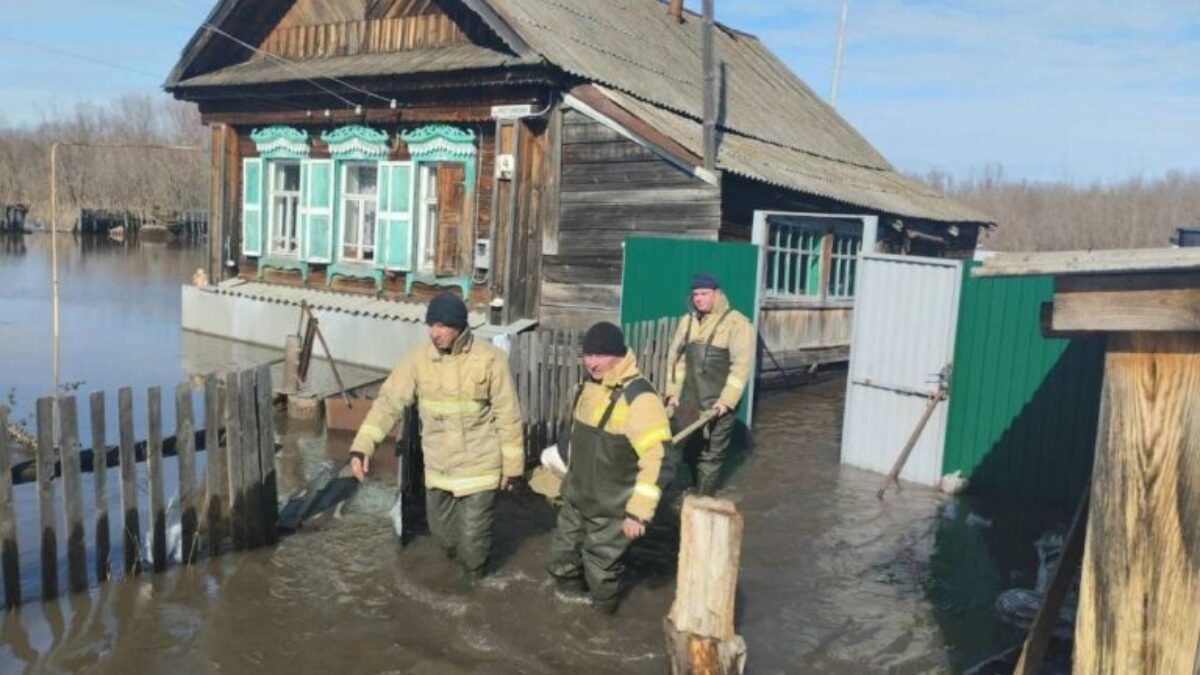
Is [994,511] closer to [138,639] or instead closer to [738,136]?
[138,639]

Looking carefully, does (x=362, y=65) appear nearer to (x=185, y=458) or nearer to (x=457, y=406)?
(x=185, y=458)

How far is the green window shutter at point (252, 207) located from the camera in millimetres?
15781

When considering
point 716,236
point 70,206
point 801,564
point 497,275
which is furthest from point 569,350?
point 70,206

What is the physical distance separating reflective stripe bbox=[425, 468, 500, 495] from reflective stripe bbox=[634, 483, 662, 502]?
1.11m

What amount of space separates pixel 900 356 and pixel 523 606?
4.27 metres

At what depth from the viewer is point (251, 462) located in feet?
19.5

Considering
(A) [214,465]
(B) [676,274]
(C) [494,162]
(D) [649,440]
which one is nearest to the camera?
(D) [649,440]

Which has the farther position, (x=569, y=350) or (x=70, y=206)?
(x=70, y=206)

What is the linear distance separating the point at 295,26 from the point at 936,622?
13682 millimetres

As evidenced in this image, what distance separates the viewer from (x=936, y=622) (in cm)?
534

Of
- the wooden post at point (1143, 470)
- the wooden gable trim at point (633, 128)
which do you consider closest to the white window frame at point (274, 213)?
the wooden gable trim at point (633, 128)

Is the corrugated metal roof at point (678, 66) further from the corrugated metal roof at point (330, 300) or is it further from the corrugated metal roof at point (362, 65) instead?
the corrugated metal roof at point (330, 300)

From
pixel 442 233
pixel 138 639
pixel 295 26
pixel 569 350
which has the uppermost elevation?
pixel 295 26

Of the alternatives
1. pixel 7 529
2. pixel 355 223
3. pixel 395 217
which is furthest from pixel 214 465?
pixel 355 223
